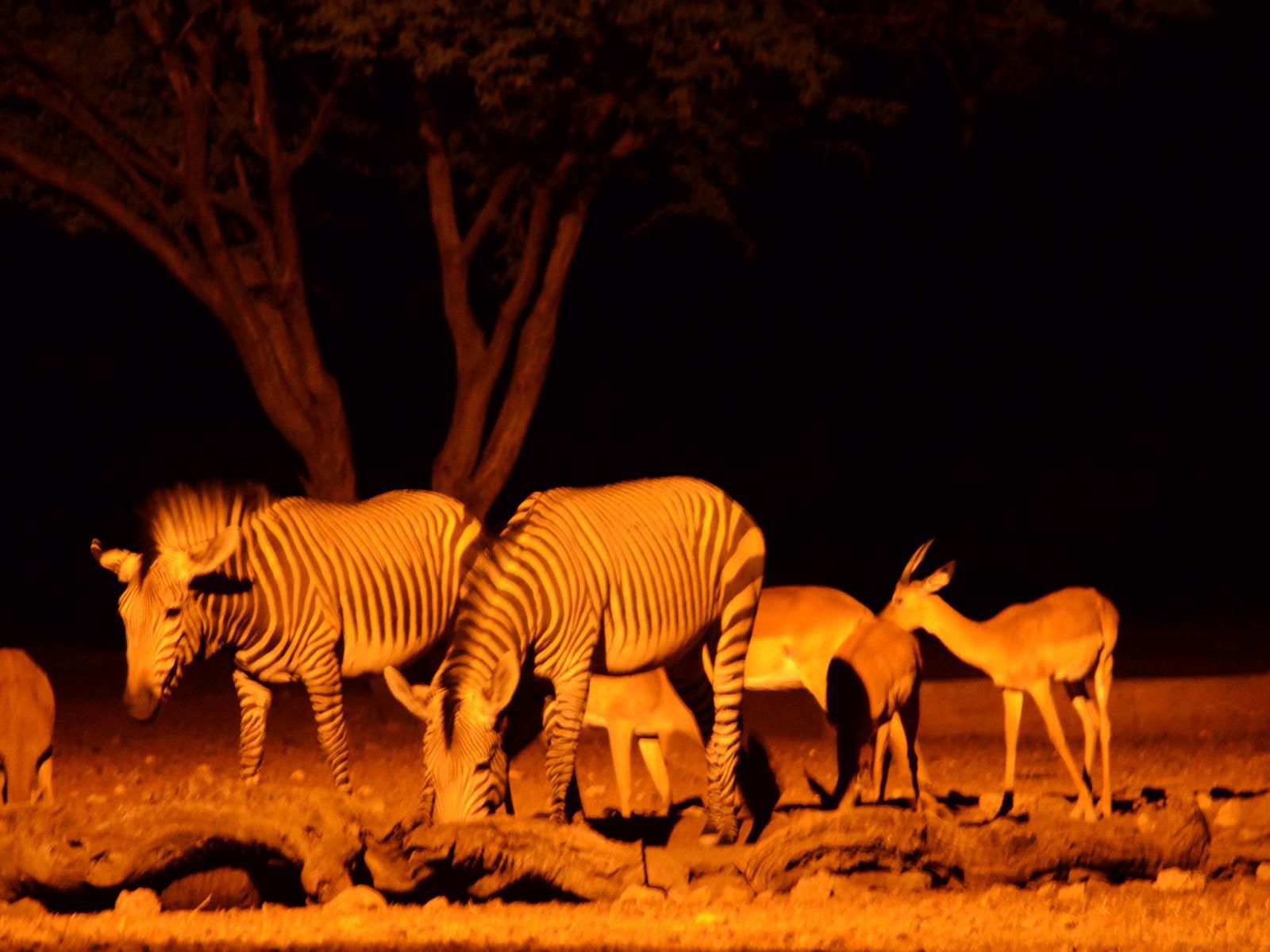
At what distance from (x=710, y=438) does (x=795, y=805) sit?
22044 mm

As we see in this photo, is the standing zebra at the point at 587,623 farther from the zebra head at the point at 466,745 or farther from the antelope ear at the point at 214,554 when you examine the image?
the antelope ear at the point at 214,554

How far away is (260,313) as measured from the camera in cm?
1598

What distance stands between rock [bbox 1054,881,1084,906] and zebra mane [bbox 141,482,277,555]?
14.6 ft

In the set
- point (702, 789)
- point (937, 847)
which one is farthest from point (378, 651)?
point (937, 847)

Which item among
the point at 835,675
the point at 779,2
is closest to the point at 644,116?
the point at 779,2

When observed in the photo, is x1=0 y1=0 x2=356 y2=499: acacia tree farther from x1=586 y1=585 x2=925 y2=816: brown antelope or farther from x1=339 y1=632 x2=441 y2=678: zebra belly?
x1=339 y1=632 x2=441 y2=678: zebra belly

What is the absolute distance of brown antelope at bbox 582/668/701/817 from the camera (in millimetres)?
10992

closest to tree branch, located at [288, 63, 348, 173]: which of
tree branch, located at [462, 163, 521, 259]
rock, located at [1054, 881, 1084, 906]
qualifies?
tree branch, located at [462, 163, 521, 259]

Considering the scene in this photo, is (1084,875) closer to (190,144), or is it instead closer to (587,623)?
(587,623)

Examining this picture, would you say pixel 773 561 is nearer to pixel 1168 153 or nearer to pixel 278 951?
pixel 1168 153

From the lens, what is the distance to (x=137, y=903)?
7.51 m

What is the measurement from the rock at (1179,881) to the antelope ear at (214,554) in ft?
14.9

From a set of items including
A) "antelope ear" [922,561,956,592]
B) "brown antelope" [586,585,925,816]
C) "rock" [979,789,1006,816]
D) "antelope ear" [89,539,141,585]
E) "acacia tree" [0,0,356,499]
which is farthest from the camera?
"acacia tree" [0,0,356,499]

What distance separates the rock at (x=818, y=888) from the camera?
301 inches
